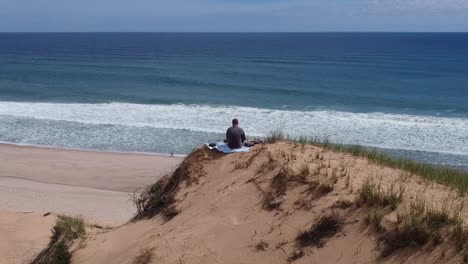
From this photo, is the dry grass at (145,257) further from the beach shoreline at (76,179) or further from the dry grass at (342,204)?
the beach shoreline at (76,179)

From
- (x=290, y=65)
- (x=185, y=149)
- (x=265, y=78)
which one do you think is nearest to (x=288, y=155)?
(x=185, y=149)

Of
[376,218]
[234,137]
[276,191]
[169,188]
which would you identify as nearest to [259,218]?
[276,191]

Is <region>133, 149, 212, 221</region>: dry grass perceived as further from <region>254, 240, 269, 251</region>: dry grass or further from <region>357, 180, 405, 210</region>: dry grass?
<region>357, 180, 405, 210</region>: dry grass

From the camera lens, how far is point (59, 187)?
1853 cm

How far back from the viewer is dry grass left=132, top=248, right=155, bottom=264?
7.72 meters

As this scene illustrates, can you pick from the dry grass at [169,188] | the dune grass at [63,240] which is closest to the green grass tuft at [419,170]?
the dry grass at [169,188]

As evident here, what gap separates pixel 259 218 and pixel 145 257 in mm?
1721

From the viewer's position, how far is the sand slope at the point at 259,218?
268 inches

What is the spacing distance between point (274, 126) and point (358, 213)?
67.7 feet

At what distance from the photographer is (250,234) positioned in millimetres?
7594

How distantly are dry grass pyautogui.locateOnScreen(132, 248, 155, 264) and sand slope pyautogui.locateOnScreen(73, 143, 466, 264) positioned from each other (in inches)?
3.3

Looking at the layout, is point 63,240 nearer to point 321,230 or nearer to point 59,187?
point 321,230

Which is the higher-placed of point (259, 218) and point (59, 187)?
point (259, 218)

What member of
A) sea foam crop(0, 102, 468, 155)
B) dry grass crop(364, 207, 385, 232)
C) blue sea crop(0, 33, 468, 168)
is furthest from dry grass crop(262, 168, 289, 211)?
sea foam crop(0, 102, 468, 155)
